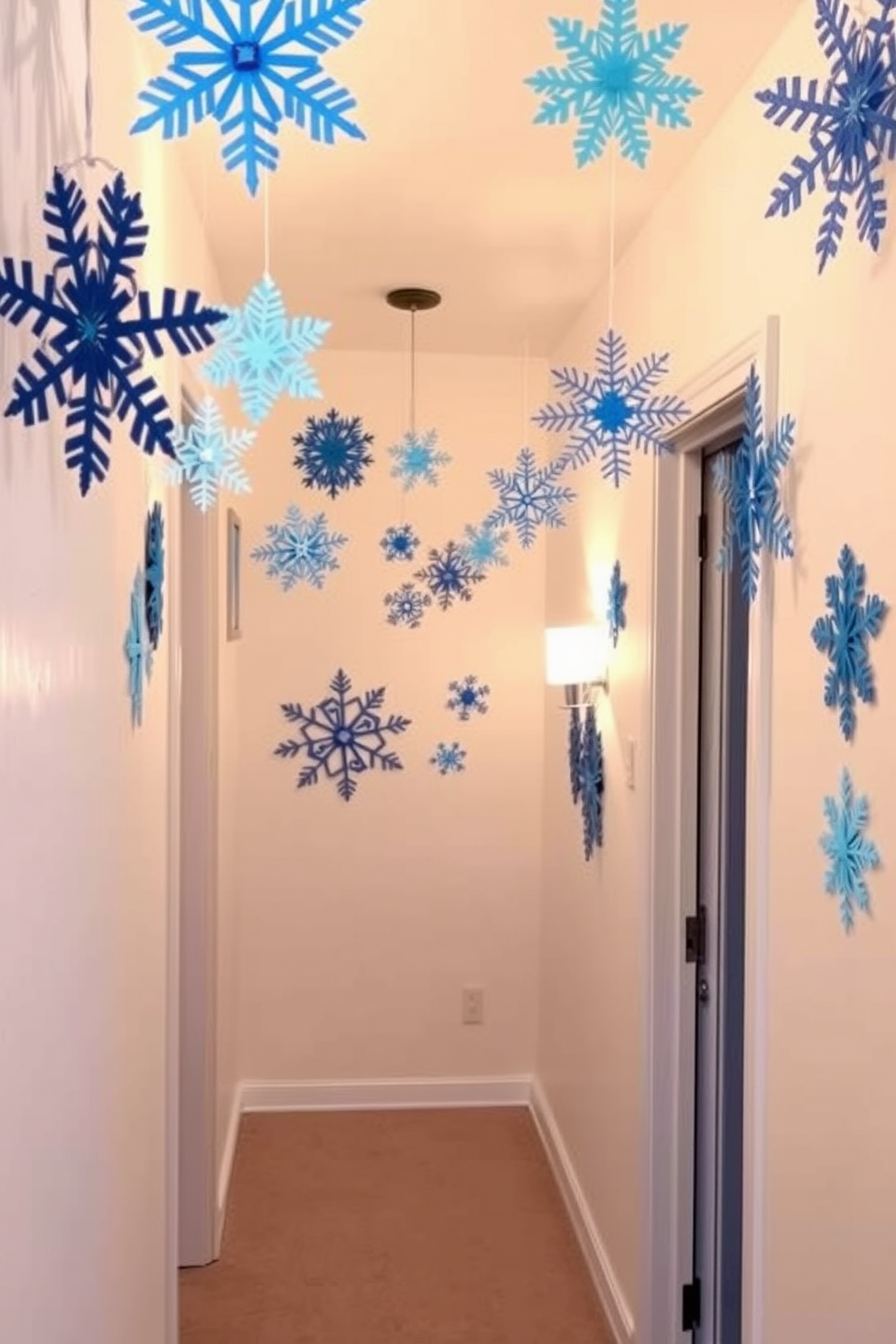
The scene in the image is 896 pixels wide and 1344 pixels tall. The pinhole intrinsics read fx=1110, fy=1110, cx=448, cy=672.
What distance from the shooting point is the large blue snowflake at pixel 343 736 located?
3.83 metres

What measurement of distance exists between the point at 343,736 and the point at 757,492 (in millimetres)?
2305

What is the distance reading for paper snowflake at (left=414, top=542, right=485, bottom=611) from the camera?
3.86 meters

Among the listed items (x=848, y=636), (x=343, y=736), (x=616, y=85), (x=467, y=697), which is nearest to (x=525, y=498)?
(x=467, y=697)

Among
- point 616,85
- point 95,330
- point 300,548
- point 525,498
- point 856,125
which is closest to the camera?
point 95,330

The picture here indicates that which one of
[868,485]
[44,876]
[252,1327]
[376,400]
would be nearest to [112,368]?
[44,876]

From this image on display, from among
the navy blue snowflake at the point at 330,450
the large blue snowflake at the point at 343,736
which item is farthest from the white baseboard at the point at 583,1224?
the navy blue snowflake at the point at 330,450

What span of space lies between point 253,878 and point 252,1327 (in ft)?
4.79

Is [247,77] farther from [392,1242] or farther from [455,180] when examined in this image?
[392,1242]

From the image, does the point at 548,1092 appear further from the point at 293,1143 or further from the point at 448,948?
the point at 293,1143

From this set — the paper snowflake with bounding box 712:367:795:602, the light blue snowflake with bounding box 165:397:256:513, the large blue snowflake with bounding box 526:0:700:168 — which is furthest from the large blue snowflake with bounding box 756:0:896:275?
the light blue snowflake with bounding box 165:397:256:513

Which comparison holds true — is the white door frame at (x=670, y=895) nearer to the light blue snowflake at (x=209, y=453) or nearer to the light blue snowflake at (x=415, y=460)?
the light blue snowflake at (x=415, y=460)

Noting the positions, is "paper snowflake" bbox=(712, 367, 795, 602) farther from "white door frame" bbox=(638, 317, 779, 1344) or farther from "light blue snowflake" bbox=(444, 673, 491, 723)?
"light blue snowflake" bbox=(444, 673, 491, 723)

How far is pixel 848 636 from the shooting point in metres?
1.45

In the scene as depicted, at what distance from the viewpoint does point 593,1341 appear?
266 centimetres
